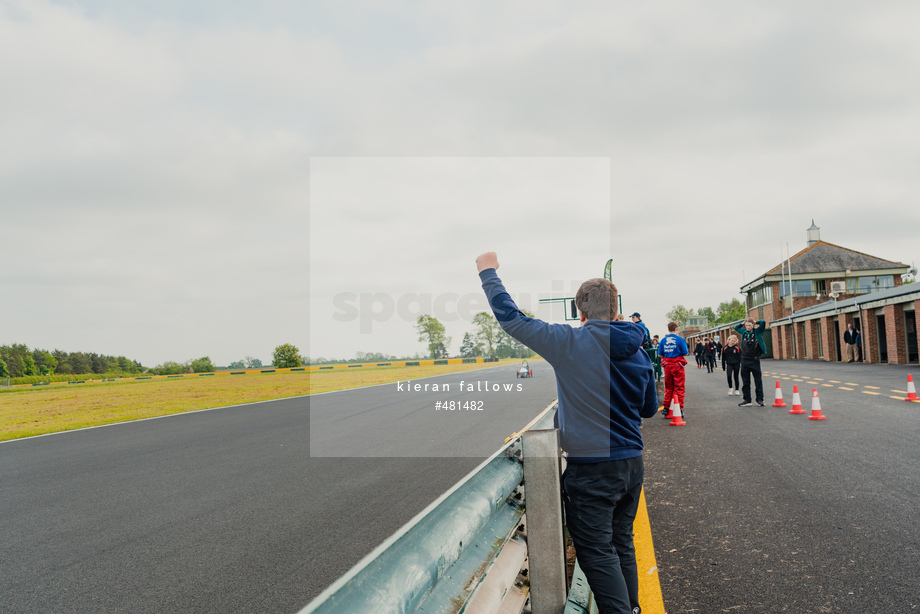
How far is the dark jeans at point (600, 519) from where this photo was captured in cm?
261

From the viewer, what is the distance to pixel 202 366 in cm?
9144

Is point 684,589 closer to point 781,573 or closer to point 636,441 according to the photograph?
point 781,573

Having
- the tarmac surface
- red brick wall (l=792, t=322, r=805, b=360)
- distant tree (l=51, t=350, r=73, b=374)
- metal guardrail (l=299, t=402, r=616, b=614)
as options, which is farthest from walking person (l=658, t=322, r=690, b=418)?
distant tree (l=51, t=350, r=73, b=374)

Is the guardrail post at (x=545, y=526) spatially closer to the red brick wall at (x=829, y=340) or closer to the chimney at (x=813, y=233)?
the red brick wall at (x=829, y=340)

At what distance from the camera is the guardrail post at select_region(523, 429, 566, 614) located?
2646mm

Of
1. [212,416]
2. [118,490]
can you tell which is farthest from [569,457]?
[212,416]

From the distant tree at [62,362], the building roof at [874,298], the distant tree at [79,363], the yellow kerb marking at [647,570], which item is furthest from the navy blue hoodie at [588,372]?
the distant tree at [79,363]

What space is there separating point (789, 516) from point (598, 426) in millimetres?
3168

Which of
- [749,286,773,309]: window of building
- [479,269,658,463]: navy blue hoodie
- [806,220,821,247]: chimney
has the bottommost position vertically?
[479,269,658,463]: navy blue hoodie

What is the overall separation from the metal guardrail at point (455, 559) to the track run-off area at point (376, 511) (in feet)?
4.38

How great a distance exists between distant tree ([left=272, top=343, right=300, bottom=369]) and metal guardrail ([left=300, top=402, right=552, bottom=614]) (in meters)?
76.6

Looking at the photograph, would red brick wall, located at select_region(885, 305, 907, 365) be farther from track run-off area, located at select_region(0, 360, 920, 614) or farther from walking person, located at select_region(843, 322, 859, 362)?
track run-off area, located at select_region(0, 360, 920, 614)

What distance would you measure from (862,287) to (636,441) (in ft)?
232

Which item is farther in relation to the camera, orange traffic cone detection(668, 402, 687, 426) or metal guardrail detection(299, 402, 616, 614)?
orange traffic cone detection(668, 402, 687, 426)
